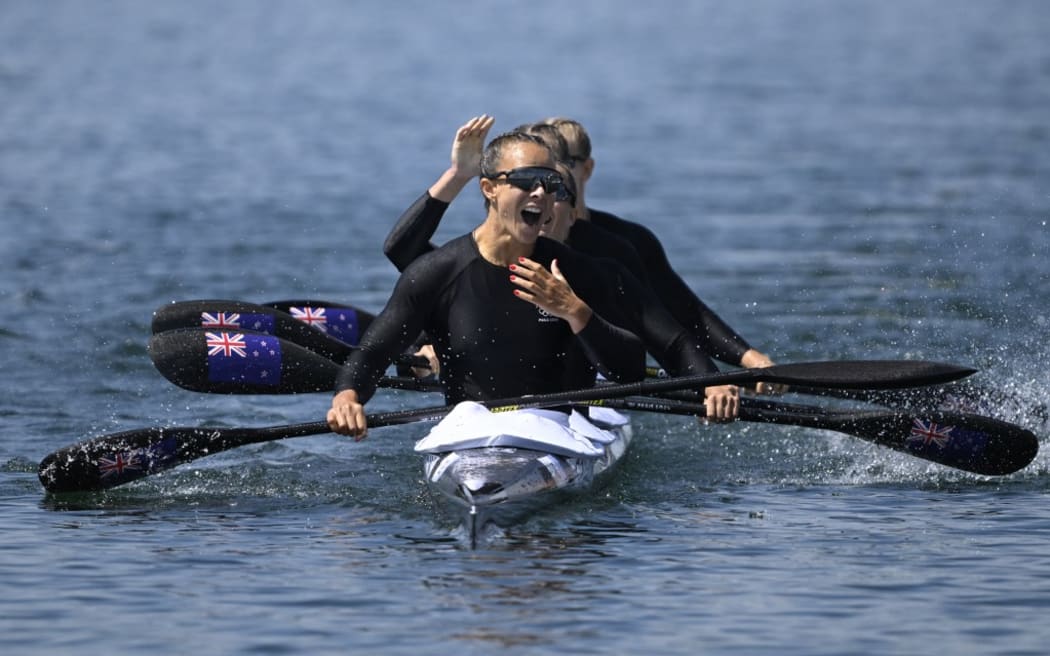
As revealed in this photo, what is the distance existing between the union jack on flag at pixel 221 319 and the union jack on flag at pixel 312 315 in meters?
0.84

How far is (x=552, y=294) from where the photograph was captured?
9617 millimetres

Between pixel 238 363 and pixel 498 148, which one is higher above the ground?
pixel 498 148

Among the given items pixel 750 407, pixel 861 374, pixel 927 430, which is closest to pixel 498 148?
pixel 750 407

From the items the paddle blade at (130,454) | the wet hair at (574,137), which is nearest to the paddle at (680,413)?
the paddle blade at (130,454)

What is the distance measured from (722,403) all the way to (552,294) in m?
1.39

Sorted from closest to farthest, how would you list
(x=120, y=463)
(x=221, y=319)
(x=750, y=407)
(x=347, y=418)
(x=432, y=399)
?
(x=347, y=418)
(x=120, y=463)
(x=750, y=407)
(x=221, y=319)
(x=432, y=399)

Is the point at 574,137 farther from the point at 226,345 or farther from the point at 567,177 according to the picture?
the point at 226,345

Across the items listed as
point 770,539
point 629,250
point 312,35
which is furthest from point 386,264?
point 312,35

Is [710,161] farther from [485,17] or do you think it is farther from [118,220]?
A: [485,17]

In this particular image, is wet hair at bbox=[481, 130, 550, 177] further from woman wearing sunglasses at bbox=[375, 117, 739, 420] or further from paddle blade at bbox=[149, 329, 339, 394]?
paddle blade at bbox=[149, 329, 339, 394]

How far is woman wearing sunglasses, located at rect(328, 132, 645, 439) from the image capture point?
988 cm

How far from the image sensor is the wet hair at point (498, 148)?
9.98 m

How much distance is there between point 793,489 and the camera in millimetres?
11273

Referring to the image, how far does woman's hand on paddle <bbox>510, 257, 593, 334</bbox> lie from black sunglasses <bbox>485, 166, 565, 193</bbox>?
407 mm
